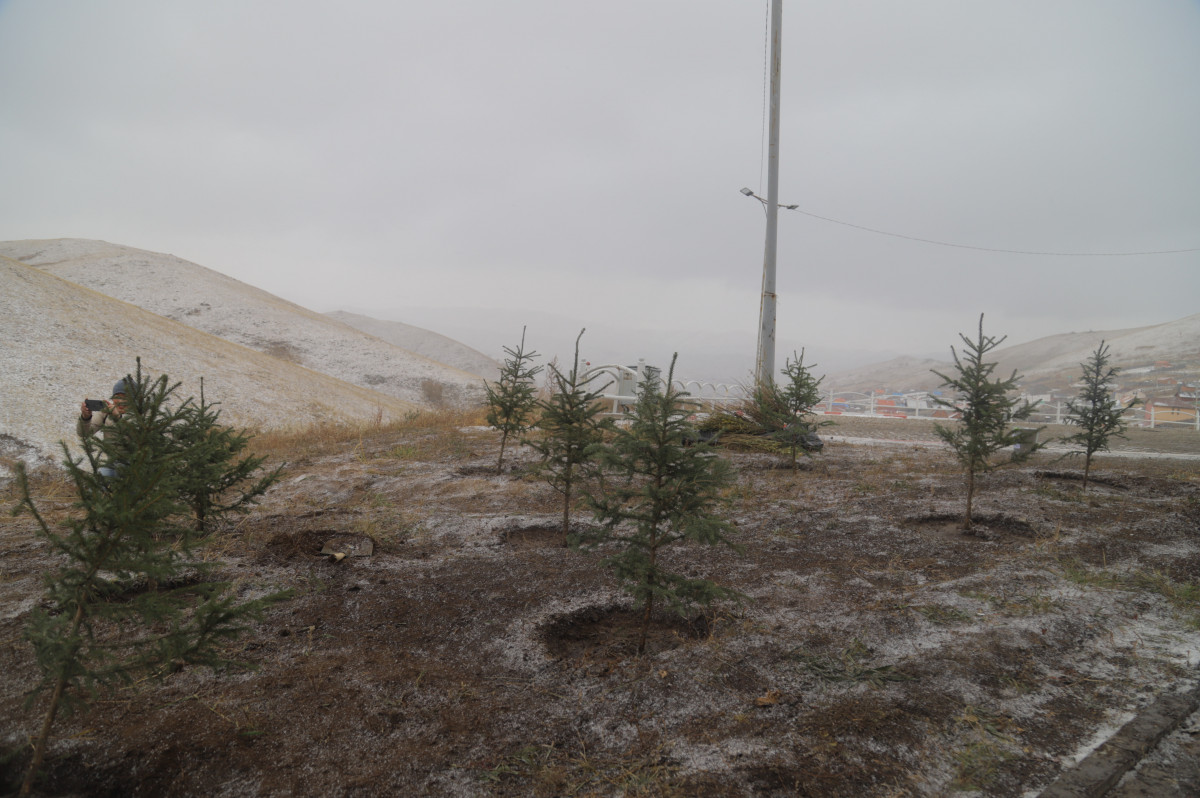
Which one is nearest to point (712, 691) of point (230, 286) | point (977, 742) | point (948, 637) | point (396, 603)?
point (977, 742)

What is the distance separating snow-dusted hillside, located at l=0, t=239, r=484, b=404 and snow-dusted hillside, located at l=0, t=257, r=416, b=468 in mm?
→ 5445

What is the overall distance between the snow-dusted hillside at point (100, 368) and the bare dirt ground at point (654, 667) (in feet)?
14.0

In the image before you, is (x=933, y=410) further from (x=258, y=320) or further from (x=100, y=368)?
(x=258, y=320)

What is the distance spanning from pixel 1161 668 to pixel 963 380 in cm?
364

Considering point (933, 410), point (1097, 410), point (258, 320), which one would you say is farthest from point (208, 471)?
point (933, 410)

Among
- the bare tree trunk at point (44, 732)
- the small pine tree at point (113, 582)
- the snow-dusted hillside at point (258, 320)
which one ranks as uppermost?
the snow-dusted hillside at point (258, 320)

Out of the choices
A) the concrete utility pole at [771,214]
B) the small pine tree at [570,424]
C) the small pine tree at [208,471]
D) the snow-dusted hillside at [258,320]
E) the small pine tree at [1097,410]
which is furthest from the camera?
the snow-dusted hillside at [258,320]

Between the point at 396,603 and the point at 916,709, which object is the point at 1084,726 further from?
the point at 396,603

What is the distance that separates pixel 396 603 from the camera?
4555mm

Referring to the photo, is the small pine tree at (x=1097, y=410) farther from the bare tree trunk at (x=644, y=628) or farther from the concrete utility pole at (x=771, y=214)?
the bare tree trunk at (x=644, y=628)

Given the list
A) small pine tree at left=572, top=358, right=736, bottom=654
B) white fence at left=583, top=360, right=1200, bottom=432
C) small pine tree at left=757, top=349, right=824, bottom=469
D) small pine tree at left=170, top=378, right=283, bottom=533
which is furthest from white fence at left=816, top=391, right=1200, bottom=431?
small pine tree at left=170, top=378, right=283, bottom=533

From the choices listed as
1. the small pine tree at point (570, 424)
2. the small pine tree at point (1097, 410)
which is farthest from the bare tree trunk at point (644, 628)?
the small pine tree at point (1097, 410)

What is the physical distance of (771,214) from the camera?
Result: 14.4m

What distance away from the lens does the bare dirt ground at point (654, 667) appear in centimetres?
261
